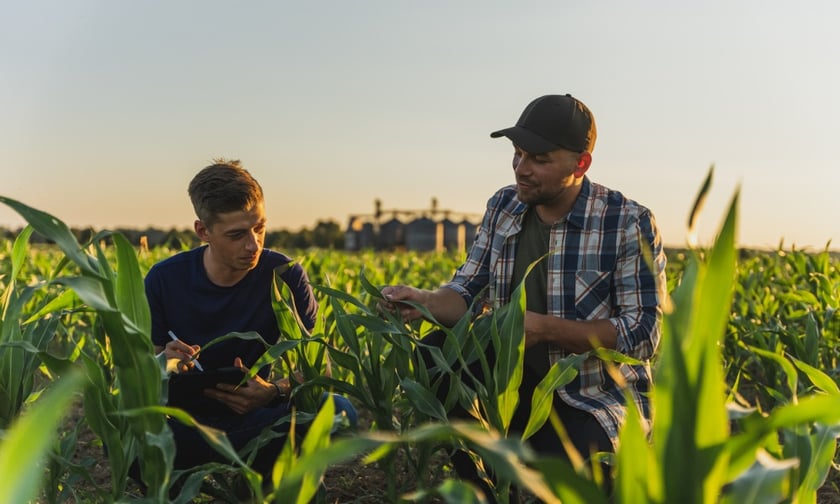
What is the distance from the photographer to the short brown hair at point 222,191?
2.25 metres

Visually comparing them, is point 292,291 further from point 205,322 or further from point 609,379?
point 609,379

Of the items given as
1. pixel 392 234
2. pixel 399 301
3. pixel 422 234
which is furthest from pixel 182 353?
pixel 392 234

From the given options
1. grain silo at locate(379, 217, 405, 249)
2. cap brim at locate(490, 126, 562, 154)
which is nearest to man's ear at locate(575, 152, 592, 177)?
cap brim at locate(490, 126, 562, 154)

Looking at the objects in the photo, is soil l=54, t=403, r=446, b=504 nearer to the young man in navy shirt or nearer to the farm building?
the young man in navy shirt

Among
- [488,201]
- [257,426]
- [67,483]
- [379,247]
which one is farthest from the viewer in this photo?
[379,247]

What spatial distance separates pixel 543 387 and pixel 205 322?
3.44 feet

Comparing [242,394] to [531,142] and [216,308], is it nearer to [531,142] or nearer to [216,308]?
[216,308]

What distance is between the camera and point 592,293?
2.45 meters

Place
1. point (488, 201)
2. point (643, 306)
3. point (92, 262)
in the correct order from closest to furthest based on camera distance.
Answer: point (92, 262), point (643, 306), point (488, 201)

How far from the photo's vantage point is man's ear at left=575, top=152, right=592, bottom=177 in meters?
2.47

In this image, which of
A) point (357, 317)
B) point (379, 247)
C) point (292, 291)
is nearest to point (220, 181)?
point (292, 291)

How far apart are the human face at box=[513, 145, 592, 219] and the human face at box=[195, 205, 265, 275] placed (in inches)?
29.2

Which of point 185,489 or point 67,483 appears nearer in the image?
point 185,489

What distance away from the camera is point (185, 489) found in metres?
1.59
